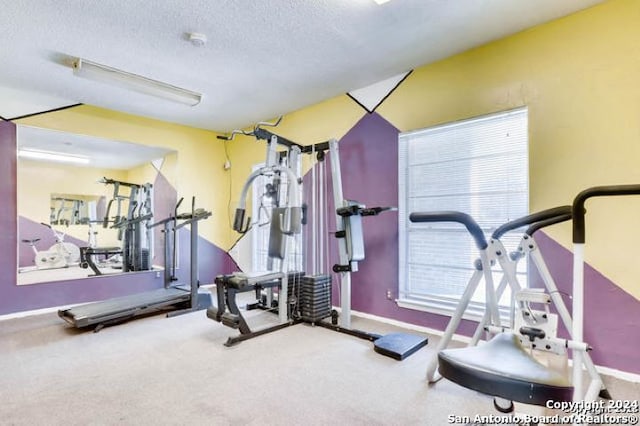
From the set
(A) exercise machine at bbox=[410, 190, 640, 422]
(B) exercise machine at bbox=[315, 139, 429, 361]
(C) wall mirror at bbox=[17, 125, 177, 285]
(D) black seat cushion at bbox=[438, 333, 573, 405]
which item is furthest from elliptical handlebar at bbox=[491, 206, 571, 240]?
(C) wall mirror at bbox=[17, 125, 177, 285]

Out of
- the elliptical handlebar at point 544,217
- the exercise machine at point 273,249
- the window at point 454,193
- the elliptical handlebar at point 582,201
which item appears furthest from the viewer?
the exercise machine at point 273,249

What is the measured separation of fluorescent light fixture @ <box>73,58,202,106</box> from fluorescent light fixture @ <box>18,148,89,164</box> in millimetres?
1775

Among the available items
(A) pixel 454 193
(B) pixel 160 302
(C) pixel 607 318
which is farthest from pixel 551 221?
(B) pixel 160 302

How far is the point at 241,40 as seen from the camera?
2.66 metres

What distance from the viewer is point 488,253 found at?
1759 millimetres

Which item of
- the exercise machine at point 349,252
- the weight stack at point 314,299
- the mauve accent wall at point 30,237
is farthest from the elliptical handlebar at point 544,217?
the mauve accent wall at point 30,237

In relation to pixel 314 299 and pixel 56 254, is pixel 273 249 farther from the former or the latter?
pixel 56 254

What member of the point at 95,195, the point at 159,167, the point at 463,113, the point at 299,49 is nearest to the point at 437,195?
the point at 463,113

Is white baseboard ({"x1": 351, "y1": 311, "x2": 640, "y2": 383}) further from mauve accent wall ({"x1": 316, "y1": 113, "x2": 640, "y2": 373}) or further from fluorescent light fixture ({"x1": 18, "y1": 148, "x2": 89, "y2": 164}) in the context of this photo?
fluorescent light fixture ({"x1": 18, "y1": 148, "x2": 89, "y2": 164})

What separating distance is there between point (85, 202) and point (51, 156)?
706 mm

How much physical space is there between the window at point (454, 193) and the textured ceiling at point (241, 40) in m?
0.76

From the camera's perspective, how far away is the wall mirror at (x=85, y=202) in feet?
12.8

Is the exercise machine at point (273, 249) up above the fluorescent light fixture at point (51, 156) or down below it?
below

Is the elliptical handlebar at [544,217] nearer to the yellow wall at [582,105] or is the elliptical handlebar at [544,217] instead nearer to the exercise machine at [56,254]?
the yellow wall at [582,105]
